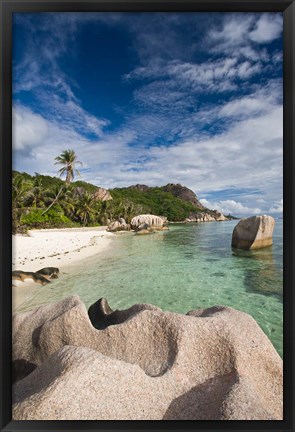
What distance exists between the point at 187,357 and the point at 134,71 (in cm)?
351

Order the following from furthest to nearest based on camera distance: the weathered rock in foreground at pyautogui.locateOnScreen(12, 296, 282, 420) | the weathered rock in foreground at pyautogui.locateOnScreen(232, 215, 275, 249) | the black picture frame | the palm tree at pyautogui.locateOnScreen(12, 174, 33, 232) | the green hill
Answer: the green hill, the weathered rock in foreground at pyautogui.locateOnScreen(232, 215, 275, 249), the palm tree at pyautogui.locateOnScreen(12, 174, 33, 232), the black picture frame, the weathered rock in foreground at pyautogui.locateOnScreen(12, 296, 282, 420)

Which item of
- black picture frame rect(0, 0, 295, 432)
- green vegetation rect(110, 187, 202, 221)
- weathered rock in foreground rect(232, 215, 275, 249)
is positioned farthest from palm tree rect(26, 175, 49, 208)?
green vegetation rect(110, 187, 202, 221)

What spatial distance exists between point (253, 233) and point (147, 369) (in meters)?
8.96

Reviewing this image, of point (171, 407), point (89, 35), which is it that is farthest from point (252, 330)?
point (89, 35)

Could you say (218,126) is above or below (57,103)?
below

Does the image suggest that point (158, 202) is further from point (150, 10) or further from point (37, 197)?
point (150, 10)

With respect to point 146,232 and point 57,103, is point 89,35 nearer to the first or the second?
point 57,103

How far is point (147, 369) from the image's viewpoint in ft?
7.03

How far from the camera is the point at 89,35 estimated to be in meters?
2.76

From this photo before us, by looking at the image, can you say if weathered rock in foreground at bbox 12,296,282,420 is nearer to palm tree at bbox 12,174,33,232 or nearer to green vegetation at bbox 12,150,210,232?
palm tree at bbox 12,174,33,232

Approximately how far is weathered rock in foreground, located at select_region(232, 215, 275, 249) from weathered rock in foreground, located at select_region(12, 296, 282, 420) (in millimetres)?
7245

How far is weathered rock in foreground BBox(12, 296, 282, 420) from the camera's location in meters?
1.78

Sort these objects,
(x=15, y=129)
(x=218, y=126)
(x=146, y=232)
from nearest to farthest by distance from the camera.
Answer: (x=15, y=129) → (x=218, y=126) → (x=146, y=232)

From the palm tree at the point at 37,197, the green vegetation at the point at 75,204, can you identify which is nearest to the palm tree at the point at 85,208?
the green vegetation at the point at 75,204
